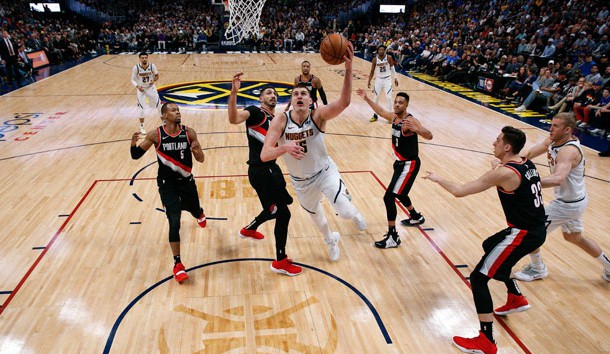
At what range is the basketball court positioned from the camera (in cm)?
415

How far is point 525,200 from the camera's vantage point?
3760mm

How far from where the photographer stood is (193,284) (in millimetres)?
4934

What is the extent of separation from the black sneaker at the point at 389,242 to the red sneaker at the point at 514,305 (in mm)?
1583

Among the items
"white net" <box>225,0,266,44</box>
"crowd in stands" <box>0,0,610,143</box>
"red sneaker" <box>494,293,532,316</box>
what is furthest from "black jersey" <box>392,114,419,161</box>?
"white net" <box>225,0,266,44</box>

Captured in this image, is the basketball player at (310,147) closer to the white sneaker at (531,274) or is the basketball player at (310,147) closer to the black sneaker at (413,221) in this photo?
the black sneaker at (413,221)

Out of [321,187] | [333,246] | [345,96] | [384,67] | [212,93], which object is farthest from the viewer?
[212,93]

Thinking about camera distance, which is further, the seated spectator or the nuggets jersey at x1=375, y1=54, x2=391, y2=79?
the seated spectator

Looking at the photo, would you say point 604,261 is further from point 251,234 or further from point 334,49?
point 251,234

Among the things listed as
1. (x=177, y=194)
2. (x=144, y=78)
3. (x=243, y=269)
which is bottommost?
(x=243, y=269)

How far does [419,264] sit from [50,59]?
2276 centimetres

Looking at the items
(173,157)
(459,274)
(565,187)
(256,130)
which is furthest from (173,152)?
(565,187)

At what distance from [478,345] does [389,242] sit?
194 centimetres

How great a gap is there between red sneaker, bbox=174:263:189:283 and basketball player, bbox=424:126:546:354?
279cm

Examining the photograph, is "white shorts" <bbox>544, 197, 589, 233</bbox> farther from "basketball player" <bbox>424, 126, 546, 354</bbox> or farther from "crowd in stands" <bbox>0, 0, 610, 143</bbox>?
"crowd in stands" <bbox>0, 0, 610, 143</bbox>
